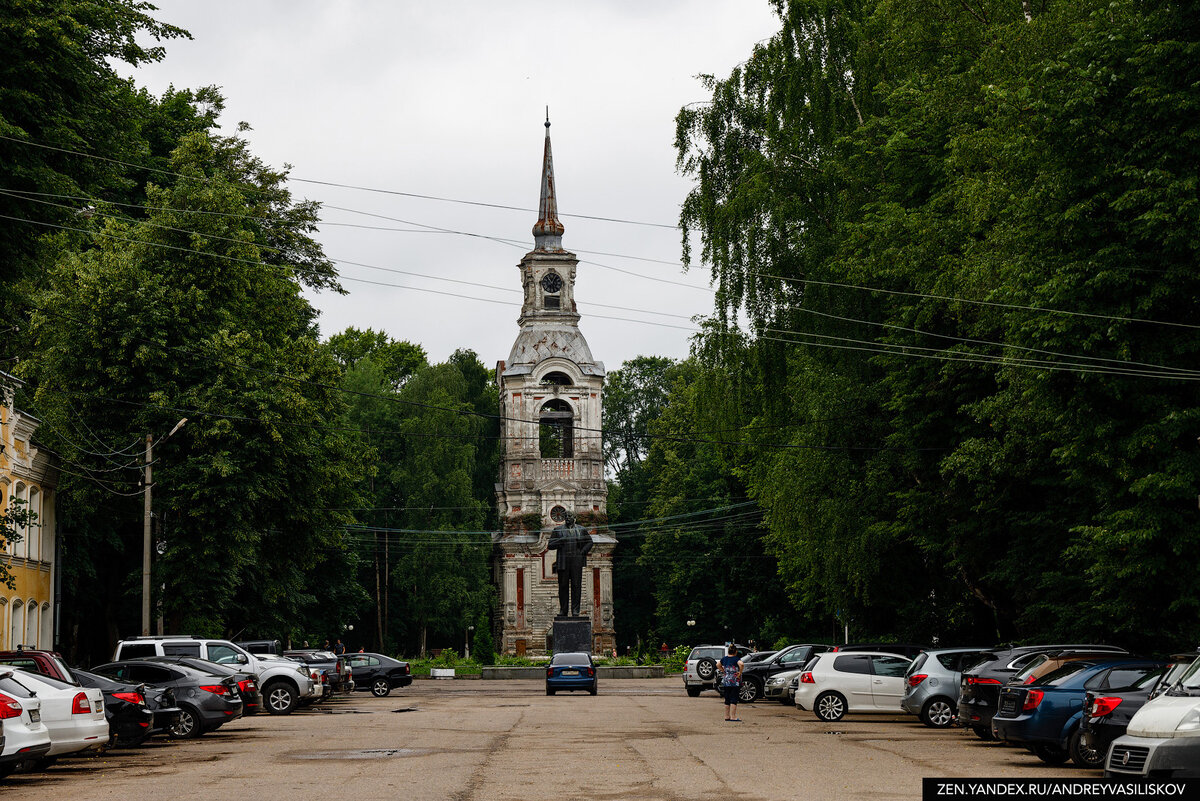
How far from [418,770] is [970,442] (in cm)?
1374

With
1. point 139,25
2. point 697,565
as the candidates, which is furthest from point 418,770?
point 697,565

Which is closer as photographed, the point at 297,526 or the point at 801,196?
the point at 801,196

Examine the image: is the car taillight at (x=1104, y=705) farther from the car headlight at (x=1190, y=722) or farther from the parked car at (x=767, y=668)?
the parked car at (x=767, y=668)

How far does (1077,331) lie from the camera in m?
21.4

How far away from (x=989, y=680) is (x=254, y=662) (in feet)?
56.3

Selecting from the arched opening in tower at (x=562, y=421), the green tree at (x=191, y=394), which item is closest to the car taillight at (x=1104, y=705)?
the green tree at (x=191, y=394)

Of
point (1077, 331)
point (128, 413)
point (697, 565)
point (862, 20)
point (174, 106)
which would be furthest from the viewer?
point (697, 565)

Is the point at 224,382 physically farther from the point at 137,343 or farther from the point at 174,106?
the point at 174,106

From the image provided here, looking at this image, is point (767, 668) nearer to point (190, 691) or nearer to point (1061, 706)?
point (190, 691)

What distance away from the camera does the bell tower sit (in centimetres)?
8288

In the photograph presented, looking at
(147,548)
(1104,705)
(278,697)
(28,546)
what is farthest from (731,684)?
(28,546)

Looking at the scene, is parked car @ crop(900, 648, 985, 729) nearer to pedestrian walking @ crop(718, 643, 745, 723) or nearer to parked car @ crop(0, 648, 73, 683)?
pedestrian walking @ crop(718, 643, 745, 723)

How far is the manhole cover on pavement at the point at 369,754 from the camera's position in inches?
752

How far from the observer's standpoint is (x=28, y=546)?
3981cm
